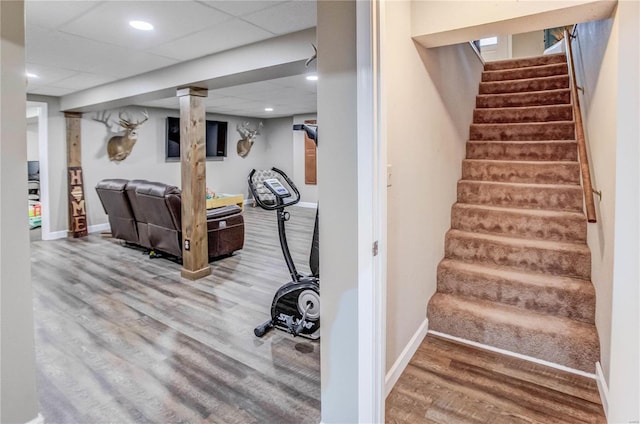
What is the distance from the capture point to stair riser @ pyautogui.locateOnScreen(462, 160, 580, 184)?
3.24m

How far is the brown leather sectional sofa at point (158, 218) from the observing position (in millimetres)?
4535

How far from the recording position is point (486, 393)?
2074 millimetres

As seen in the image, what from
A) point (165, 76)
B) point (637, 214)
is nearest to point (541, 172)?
point (637, 214)

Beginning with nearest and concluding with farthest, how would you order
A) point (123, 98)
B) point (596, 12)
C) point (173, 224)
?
point (596, 12), point (173, 224), point (123, 98)

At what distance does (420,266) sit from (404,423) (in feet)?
3.27

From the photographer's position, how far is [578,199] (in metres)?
3.02

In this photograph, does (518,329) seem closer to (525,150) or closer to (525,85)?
(525,150)

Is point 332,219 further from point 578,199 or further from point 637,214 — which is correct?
point 578,199

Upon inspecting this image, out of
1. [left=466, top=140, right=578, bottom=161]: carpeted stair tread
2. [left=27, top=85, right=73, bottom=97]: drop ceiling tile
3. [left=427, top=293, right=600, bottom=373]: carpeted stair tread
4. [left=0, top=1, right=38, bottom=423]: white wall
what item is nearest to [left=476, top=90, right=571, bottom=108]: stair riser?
[left=466, top=140, right=578, bottom=161]: carpeted stair tread

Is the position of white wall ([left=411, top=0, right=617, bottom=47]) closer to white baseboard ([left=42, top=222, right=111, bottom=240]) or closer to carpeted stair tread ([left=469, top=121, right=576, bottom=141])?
carpeted stair tread ([left=469, top=121, right=576, bottom=141])

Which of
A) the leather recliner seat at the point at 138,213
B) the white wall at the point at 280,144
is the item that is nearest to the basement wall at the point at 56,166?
the leather recliner seat at the point at 138,213

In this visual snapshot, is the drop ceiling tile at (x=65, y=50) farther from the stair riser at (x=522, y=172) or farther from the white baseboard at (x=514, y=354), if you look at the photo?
the white baseboard at (x=514, y=354)

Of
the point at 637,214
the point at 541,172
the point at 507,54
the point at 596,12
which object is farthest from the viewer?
the point at 507,54

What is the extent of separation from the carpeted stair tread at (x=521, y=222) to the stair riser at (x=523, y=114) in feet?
4.33
